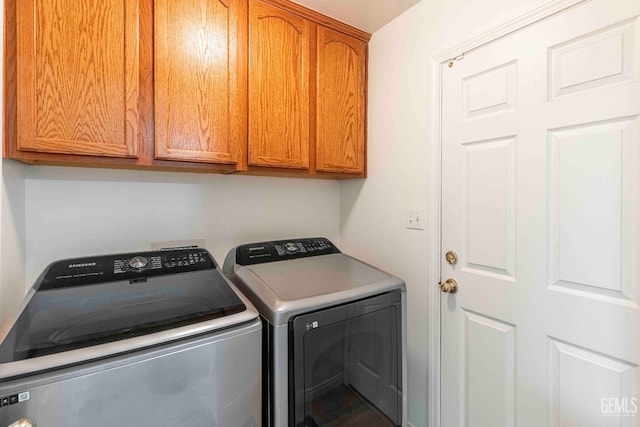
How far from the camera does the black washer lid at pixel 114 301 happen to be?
30.9 inches

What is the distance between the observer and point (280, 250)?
1.62m

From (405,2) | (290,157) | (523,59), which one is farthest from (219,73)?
(523,59)

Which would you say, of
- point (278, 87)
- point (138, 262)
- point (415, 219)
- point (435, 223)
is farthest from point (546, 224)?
point (138, 262)

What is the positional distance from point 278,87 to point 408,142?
77cm

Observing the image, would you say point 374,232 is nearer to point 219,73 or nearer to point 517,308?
point 517,308

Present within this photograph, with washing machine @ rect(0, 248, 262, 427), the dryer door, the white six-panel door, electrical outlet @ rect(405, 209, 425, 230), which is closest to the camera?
washing machine @ rect(0, 248, 262, 427)

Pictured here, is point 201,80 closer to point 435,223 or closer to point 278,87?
point 278,87

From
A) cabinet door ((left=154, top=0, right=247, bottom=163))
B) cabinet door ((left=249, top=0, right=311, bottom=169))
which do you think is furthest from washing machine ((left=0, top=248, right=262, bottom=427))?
cabinet door ((left=249, top=0, right=311, bottom=169))

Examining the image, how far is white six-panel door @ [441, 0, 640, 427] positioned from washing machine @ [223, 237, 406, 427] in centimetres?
36

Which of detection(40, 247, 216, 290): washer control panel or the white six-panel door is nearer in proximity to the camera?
the white six-panel door

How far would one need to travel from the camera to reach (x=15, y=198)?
3.73ft

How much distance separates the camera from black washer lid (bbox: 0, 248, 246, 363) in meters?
0.78

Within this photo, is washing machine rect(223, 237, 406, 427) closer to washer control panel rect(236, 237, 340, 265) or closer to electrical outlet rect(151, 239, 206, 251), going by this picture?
washer control panel rect(236, 237, 340, 265)

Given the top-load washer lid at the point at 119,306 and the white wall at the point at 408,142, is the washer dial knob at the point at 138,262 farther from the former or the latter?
the white wall at the point at 408,142
